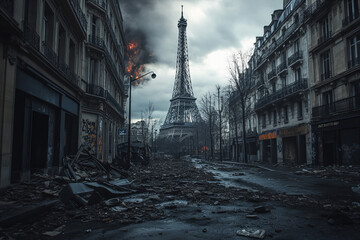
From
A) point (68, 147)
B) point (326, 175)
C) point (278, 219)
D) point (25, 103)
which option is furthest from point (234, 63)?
point (278, 219)

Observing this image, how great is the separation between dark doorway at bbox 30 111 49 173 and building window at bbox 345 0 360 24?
2039 centimetres

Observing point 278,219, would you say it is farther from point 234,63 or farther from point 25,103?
point 234,63

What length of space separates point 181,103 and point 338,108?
66019 mm

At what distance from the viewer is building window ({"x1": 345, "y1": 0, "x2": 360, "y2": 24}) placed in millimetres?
18331

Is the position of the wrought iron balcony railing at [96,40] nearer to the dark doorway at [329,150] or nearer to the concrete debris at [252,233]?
the concrete debris at [252,233]

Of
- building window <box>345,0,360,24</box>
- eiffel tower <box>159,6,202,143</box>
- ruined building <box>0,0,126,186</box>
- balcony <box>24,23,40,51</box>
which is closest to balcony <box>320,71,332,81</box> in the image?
building window <box>345,0,360,24</box>

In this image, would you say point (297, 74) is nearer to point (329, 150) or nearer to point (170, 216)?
point (329, 150)

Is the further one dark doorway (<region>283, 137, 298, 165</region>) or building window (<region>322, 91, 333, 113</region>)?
dark doorway (<region>283, 137, 298, 165</region>)

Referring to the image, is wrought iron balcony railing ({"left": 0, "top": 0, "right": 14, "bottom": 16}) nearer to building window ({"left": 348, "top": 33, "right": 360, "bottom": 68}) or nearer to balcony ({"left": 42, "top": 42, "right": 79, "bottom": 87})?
balcony ({"left": 42, "top": 42, "right": 79, "bottom": 87})

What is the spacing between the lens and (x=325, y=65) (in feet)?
73.7

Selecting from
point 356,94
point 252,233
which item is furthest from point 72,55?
point 356,94

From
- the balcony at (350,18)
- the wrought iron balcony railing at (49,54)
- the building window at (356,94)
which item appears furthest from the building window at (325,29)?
the wrought iron balcony railing at (49,54)

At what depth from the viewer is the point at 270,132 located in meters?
32.2

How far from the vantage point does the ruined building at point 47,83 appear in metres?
8.18
